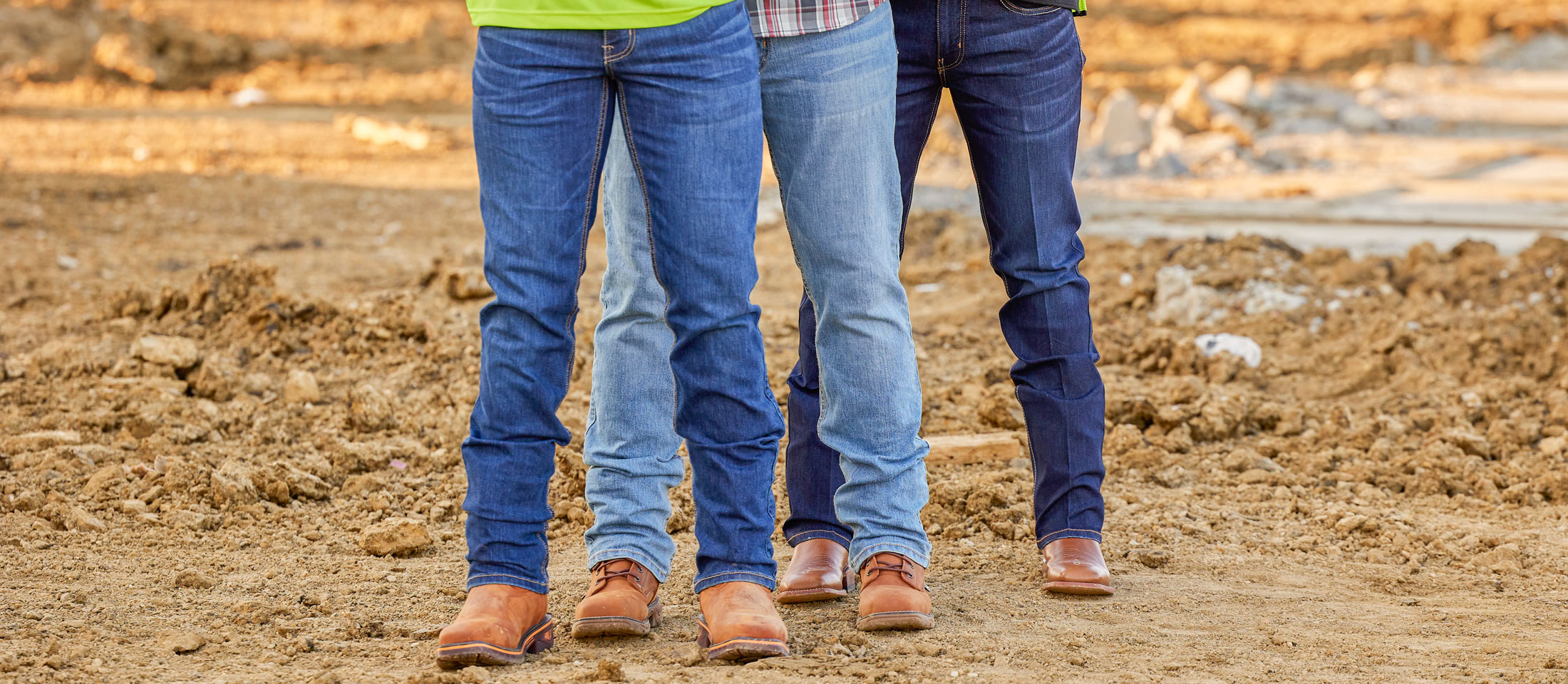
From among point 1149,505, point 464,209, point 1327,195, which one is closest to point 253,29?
point 464,209

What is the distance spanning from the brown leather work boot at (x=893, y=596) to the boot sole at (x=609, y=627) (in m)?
0.44

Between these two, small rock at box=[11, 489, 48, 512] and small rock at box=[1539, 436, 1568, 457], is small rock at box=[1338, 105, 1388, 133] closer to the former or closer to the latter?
small rock at box=[1539, 436, 1568, 457]

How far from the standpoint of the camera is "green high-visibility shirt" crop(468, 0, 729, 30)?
2.19m

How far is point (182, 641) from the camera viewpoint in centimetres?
258

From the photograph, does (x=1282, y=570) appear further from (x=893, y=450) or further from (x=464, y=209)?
(x=464, y=209)

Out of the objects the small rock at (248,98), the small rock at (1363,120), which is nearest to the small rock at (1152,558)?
the small rock at (1363,120)

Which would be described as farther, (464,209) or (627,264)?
(464,209)

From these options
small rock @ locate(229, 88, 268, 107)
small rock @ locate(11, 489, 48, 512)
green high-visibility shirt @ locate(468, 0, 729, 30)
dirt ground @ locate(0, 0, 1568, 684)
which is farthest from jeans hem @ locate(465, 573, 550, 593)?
small rock @ locate(229, 88, 268, 107)

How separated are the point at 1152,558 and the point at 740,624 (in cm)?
130

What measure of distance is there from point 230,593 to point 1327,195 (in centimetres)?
834

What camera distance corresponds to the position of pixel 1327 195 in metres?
9.37

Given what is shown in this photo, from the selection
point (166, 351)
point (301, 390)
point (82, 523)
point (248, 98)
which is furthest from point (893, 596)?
point (248, 98)

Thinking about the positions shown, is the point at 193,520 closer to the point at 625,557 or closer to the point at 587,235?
the point at 625,557

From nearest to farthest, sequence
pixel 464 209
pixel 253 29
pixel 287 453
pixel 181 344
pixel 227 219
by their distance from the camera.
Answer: pixel 287 453
pixel 181 344
pixel 227 219
pixel 464 209
pixel 253 29
